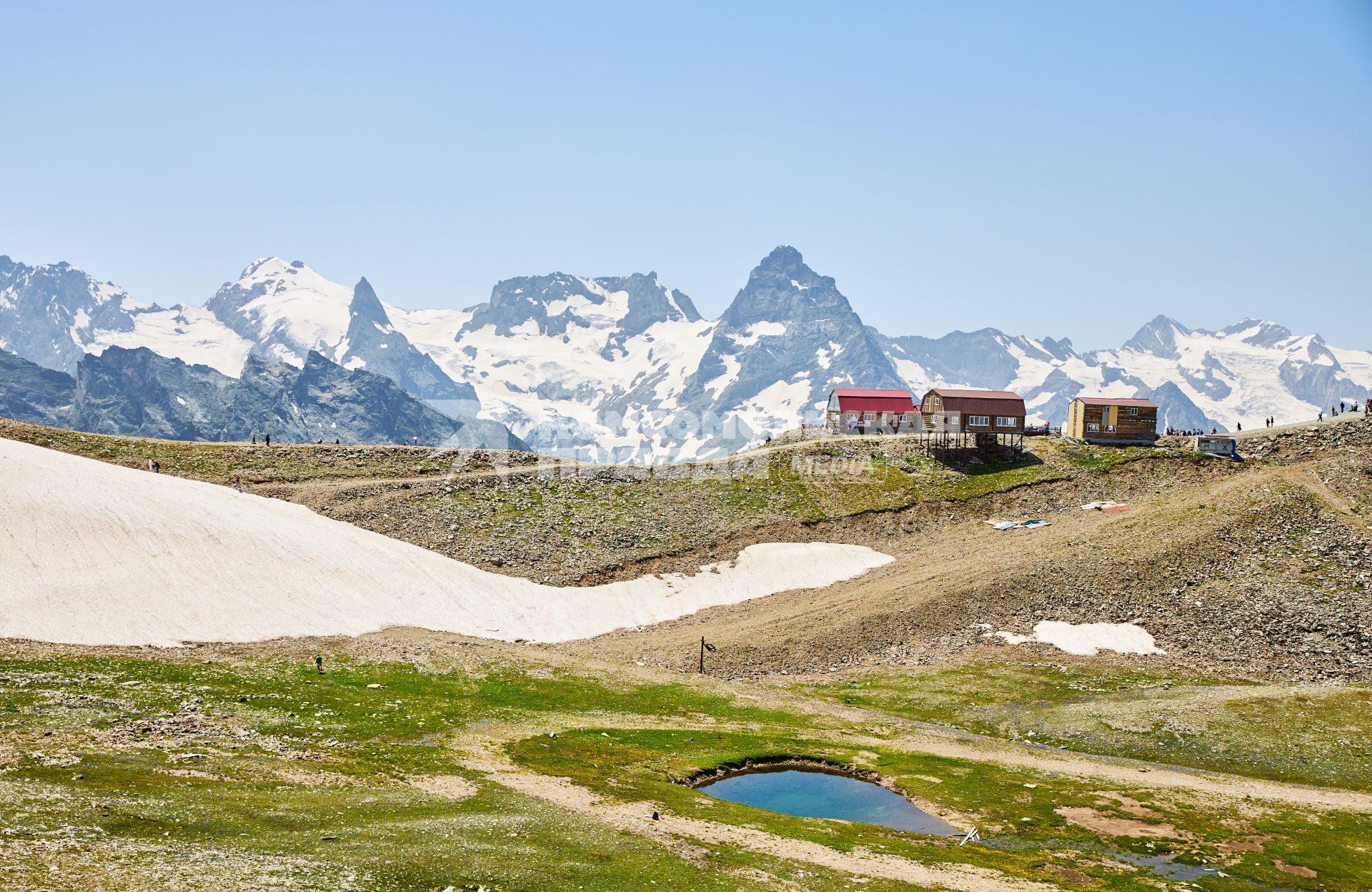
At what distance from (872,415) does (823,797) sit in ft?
393

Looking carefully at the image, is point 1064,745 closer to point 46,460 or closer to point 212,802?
point 212,802

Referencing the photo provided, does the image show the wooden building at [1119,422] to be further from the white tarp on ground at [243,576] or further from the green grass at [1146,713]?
the green grass at [1146,713]

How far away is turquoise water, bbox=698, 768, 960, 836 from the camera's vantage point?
5647cm

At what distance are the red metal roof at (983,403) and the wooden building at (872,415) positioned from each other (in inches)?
662

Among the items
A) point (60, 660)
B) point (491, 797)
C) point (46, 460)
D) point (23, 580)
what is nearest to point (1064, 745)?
point (491, 797)

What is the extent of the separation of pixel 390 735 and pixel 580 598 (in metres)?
46.3

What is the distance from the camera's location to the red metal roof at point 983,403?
149 metres

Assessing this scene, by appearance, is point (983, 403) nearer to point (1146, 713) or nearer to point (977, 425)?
point (977, 425)

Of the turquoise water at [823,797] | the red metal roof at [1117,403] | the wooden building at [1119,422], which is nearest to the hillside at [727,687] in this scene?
the turquoise water at [823,797]

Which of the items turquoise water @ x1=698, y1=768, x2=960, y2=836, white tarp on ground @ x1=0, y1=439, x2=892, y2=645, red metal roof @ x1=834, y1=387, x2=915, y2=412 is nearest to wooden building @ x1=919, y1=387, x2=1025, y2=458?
red metal roof @ x1=834, y1=387, x2=915, y2=412

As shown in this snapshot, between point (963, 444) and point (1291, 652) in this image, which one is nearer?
point (1291, 652)

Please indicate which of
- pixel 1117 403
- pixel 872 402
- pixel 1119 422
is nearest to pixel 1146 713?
pixel 1119 422

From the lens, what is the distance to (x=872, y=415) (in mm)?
173750

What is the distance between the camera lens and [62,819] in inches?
1502
